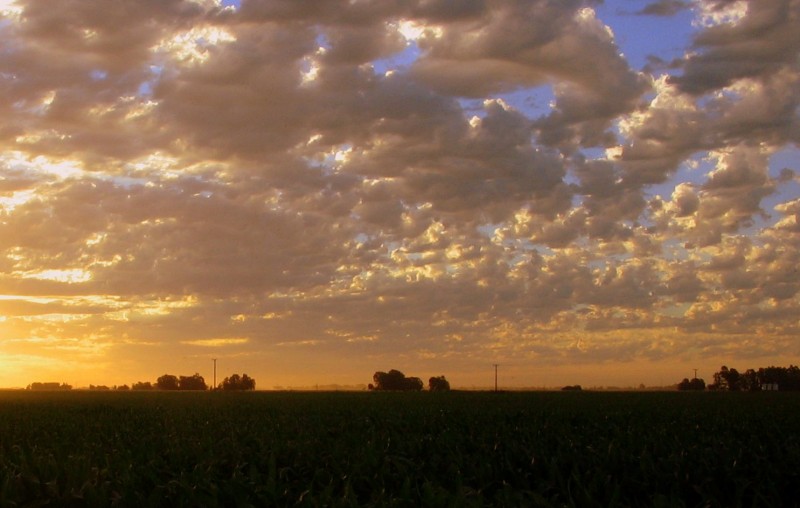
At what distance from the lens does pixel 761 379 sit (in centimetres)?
19000

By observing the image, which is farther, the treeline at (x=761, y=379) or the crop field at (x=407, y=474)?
the treeline at (x=761, y=379)

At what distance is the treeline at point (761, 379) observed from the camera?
184000 mm

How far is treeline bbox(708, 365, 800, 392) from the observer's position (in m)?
184

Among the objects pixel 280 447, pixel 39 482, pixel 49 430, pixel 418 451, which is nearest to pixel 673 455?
pixel 418 451

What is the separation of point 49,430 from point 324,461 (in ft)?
43.9

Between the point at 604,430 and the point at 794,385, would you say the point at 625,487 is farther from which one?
the point at 794,385

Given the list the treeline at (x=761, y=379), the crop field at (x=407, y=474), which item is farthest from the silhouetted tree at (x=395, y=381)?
the crop field at (x=407, y=474)

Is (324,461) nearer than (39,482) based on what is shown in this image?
No

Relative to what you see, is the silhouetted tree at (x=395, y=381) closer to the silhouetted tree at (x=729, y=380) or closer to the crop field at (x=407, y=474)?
the silhouetted tree at (x=729, y=380)

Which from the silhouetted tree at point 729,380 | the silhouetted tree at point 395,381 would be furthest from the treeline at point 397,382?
the silhouetted tree at point 729,380

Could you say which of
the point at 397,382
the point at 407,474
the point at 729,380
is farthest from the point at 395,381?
the point at 407,474

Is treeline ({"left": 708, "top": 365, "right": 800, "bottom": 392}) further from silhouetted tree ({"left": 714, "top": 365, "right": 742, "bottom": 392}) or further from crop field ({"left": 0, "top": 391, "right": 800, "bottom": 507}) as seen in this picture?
crop field ({"left": 0, "top": 391, "right": 800, "bottom": 507})

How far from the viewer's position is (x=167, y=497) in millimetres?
9289

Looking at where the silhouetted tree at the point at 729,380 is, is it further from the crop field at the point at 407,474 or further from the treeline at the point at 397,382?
the crop field at the point at 407,474
